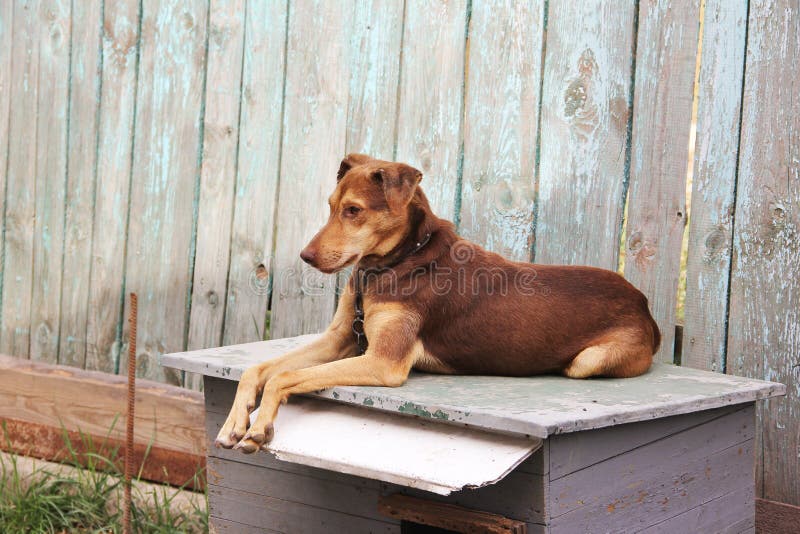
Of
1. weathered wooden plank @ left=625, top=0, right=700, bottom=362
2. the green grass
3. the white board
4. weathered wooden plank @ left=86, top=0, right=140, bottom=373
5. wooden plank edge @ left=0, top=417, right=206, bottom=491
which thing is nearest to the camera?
the white board

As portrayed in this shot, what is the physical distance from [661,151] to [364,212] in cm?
122

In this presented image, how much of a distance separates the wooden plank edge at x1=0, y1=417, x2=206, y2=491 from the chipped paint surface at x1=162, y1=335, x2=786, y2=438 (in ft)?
4.43

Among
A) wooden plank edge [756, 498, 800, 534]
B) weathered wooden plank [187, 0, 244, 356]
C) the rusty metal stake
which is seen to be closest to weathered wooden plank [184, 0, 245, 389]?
weathered wooden plank [187, 0, 244, 356]

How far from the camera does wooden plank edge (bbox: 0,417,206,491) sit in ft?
14.0

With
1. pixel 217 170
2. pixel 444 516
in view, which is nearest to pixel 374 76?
pixel 217 170

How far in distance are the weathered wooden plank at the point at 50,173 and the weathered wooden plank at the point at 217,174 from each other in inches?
36.8

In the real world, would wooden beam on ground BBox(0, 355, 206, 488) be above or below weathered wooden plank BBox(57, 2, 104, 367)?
below

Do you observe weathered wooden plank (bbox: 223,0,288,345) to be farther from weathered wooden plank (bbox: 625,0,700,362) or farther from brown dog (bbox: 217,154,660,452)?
weathered wooden plank (bbox: 625,0,700,362)

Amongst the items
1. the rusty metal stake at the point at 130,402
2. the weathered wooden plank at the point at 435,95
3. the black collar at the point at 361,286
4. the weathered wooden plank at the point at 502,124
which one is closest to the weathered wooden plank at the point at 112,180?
the rusty metal stake at the point at 130,402

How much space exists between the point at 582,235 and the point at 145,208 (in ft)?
7.37

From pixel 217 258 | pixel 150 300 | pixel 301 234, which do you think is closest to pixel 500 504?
pixel 301 234

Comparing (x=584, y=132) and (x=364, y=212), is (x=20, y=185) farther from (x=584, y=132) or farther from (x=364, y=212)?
(x=584, y=132)

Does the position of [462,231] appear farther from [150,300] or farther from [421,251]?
[150,300]

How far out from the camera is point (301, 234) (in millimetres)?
4020
